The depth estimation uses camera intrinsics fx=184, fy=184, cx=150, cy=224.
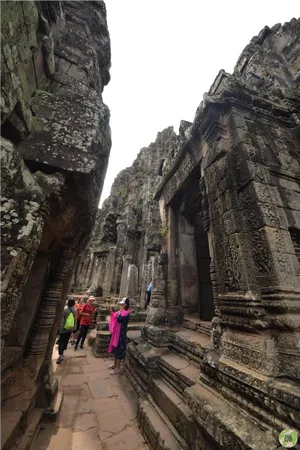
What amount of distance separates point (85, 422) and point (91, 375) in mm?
1980

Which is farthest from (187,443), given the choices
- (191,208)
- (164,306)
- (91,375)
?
(191,208)

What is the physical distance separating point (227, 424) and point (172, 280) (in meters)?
3.69

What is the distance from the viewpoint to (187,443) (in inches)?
91.7

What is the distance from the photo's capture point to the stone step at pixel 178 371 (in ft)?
9.78

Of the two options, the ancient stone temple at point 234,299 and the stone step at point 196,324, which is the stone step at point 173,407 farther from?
the stone step at point 196,324

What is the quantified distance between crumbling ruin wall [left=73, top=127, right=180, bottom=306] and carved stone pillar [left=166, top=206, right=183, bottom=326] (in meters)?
6.56

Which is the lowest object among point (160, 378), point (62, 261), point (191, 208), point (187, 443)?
point (187, 443)

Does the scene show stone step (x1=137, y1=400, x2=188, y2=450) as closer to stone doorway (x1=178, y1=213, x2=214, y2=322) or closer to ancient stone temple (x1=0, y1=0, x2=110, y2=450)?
ancient stone temple (x1=0, y1=0, x2=110, y2=450)

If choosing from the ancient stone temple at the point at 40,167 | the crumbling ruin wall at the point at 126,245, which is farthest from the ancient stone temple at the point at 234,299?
the crumbling ruin wall at the point at 126,245

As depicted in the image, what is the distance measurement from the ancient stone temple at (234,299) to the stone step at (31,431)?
1561 millimetres

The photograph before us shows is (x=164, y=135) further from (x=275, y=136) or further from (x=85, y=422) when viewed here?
(x=85, y=422)

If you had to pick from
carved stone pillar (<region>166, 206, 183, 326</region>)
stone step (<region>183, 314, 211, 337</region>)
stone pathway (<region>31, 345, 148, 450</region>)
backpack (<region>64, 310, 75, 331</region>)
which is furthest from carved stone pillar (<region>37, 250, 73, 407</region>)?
stone step (<region>183, 314, 211, 337</region>)

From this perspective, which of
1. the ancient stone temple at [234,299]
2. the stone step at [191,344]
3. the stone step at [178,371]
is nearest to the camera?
the ancient stone temple at [234,299]

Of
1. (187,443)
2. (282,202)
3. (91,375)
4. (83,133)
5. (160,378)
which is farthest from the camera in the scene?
(91,375)
